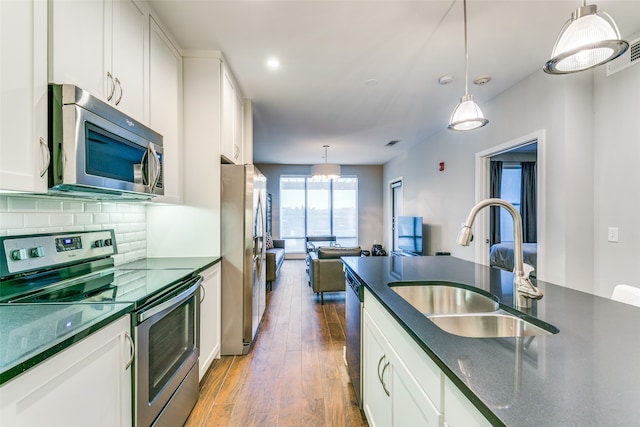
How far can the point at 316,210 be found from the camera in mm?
8469

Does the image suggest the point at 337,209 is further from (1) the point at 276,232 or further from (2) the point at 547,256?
(2) the point at 547,256

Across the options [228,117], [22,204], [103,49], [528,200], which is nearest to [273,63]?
[228,117]

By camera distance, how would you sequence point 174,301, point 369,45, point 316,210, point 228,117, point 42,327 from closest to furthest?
point 42,327
point 174,301
point 369,45
point 228,117
point 316,210

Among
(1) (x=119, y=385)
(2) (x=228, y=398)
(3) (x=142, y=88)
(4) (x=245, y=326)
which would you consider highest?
(3) (x=142, y=88)

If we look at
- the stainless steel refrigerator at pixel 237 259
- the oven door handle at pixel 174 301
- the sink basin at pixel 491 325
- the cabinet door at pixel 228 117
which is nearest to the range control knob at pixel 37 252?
the oven door handle at pixel 174 301

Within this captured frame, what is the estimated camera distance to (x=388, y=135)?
5176mm

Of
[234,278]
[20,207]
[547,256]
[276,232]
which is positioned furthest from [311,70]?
[276,232]

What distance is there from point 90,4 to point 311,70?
1743 millimetres

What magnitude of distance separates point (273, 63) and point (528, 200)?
5613 millimetres

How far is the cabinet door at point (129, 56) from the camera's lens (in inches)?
63.8

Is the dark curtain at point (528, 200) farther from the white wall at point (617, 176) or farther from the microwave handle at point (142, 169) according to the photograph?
the microwave handle at point (142, 169)

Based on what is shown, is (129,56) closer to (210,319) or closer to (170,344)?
(170,344)

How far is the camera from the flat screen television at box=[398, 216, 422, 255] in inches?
212

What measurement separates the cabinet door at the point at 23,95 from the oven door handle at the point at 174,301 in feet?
2.13
